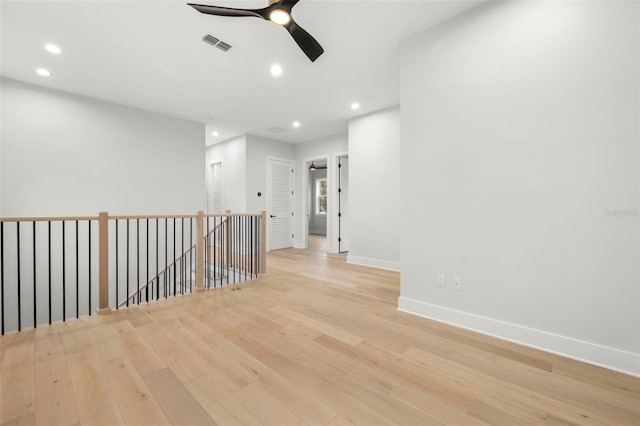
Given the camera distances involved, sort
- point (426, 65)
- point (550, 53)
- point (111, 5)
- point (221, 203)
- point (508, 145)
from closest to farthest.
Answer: point (550, 53), point (508, 145), point (111, 5), point (426, 65), point (221, 203)

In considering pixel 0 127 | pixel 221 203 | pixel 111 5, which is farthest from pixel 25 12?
pixel 221 203

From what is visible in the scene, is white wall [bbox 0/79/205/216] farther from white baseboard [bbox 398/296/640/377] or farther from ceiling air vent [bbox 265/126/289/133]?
white baseboard [bbox 398/296/640/377]

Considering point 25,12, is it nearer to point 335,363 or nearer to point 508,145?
point 335,363

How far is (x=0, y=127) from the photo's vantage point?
3.77 meters

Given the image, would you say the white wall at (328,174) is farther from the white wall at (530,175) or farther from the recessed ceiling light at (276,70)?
the white wall at (530,175)

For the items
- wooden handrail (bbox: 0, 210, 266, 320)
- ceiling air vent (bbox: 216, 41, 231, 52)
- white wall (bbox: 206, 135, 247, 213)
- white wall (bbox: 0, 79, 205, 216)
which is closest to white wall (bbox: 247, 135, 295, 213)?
white wall (bbox: 206, 135, 247, 213)

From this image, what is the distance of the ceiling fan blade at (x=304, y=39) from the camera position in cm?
218

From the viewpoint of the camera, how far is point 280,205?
728 centimetres

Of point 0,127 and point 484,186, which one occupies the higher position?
point 0,127

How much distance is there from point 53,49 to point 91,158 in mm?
1899

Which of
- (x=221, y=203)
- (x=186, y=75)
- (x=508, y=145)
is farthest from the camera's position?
(x=221, y=203)

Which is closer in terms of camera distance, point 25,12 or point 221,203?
point 25,12

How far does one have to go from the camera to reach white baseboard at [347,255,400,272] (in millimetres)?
4852

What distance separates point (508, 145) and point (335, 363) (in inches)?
88.2
